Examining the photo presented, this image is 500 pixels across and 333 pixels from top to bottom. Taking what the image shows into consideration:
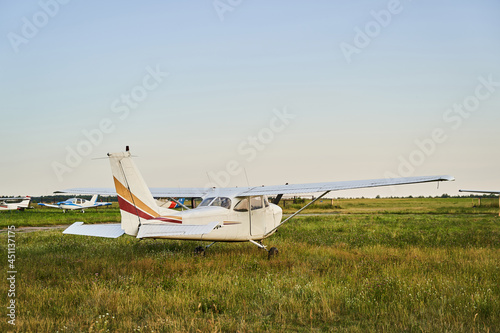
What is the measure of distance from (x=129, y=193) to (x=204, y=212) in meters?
1.99

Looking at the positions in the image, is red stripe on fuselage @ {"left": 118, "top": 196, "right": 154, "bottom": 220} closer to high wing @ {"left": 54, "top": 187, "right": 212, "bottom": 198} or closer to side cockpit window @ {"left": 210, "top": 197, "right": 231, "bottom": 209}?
side cockpit window @ {"left": 210, "top": 197, "right": 231, "bottom": 209}

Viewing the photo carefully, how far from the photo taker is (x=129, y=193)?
9258 mm

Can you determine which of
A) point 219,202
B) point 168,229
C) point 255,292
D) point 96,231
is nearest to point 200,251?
point 219,202

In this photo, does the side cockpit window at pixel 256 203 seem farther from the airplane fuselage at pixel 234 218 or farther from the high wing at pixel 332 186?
the high wing at pixel 332 186

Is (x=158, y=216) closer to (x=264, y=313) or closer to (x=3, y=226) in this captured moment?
(x=264, y=313)

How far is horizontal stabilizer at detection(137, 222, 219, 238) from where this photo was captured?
859 cm

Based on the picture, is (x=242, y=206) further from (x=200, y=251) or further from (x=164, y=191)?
(x=164, y=191)

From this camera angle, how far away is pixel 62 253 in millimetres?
11375

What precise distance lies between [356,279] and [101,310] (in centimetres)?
474

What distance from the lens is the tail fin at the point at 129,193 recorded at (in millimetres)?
9211

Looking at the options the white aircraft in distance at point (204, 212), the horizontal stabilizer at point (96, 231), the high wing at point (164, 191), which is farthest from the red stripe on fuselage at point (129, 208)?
the high wing at point (164, 191)

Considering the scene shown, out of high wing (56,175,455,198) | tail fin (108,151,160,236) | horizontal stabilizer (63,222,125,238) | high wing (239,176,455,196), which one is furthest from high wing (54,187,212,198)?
tail fin (108,151,160,236)

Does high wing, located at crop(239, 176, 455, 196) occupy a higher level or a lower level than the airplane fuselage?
higher

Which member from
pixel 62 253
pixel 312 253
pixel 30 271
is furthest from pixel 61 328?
pixel 312 253
